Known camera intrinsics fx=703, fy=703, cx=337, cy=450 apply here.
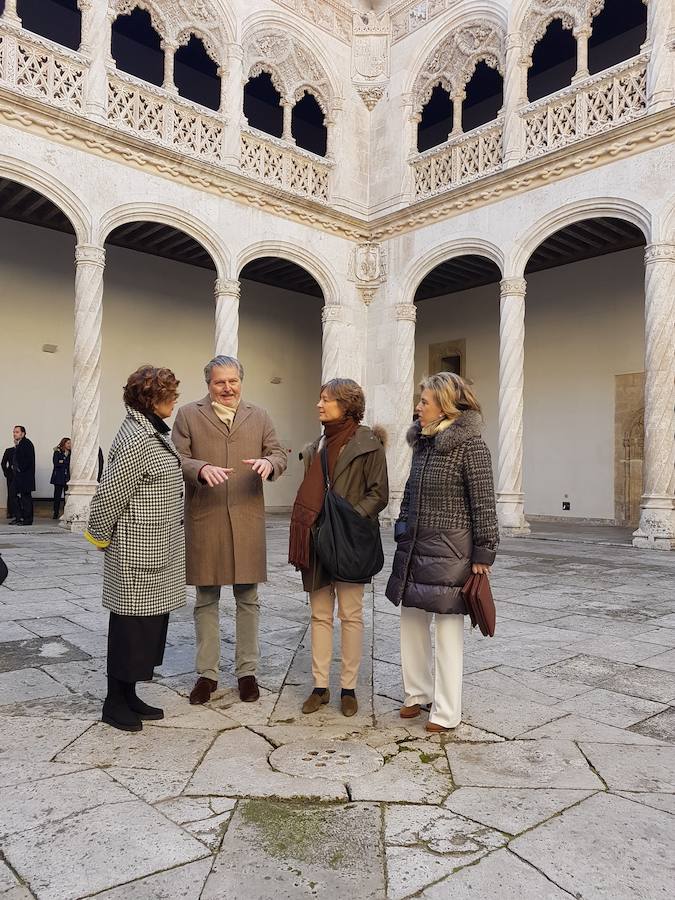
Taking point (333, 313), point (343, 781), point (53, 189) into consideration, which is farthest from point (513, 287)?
point (343, 781)

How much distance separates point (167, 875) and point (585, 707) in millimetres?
2098

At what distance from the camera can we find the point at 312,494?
3.14 meters

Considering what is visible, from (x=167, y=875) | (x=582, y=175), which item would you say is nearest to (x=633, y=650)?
(x=167, y=875)

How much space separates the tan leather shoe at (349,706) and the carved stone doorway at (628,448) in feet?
39.0

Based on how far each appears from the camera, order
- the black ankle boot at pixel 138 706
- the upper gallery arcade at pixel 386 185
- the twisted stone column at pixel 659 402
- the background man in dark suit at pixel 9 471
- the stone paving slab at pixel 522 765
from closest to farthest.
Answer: the stone paving slab at pixel 522 765 → the black ankle boot at pixel 138 706 → the twisted stone column at pixel 659 402 → the upper gallery arcade at pixel 386 185 → the background man in dark suit at pixel 9 471

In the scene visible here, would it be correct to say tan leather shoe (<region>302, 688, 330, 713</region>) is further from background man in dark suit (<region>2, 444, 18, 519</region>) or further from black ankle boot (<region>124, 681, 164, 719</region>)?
background man in dark suit (<region>2, 444, 18, 519</region>)

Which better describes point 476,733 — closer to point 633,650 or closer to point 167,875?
point 167,875

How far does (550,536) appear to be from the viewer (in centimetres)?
1143

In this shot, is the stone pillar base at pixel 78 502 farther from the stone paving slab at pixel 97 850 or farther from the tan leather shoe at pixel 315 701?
the stone paving slab at pixel 97 850

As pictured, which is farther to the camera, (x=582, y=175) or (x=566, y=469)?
(x=566, y=469)

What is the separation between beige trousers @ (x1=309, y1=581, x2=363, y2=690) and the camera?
3.13m

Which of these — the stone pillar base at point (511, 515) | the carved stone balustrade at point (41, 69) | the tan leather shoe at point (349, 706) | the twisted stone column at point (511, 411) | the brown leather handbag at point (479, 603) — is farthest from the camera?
the twisted stone column at point (511, 411)

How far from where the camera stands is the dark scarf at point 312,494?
3109 millimetres

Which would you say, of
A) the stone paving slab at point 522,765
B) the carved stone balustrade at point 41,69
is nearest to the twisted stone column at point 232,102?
the carved stone balustrade at point 41,69
